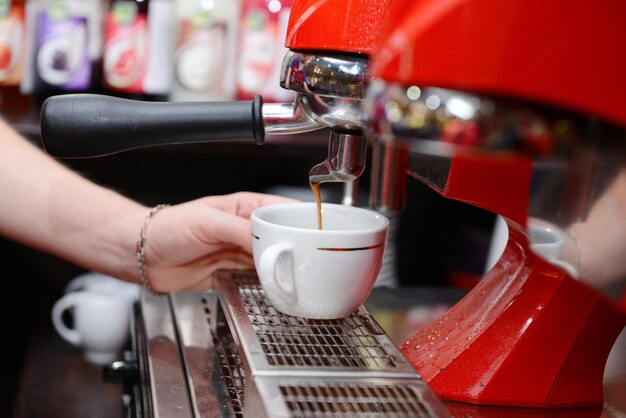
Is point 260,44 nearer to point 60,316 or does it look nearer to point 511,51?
point 60,316

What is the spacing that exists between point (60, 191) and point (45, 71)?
0.45 meters

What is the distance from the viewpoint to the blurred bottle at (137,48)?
52.5 inches

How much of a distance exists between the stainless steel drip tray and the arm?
14cm

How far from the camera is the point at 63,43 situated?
1323mm

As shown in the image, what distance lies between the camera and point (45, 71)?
1.33m

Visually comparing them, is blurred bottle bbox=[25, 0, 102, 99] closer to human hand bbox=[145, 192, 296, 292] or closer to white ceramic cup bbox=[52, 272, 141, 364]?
white ceramic cup bbox=[52, 272, 141, 364]

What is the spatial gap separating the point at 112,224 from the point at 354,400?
47 cm

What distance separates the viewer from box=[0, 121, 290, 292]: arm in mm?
841

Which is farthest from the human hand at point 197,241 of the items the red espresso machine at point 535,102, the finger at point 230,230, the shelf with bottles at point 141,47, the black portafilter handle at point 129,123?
the shelf with bottles at point 141,47

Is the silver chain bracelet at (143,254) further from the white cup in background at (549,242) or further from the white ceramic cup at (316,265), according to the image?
the white cup in background at (549,242)

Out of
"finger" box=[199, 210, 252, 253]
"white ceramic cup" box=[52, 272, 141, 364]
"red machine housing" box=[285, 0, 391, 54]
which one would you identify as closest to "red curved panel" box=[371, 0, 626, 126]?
"red machine housing" box=[285, 0, 391, 54]

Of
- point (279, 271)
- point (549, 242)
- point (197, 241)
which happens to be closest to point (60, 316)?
point (197, 241)

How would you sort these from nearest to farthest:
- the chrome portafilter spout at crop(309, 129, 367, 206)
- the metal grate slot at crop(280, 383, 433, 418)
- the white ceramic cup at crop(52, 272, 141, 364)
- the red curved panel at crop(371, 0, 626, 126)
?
the red curved panel at crop(371, 0, 626, 126)
the metal grate slot at crop(280, 383, 433, 418)
the chrome portafilter spout at crop(309, 129, 367, 206)
the white ceramic cup at crop(52, 272, 141, 364)

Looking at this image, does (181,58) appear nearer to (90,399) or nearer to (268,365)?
(90,399)
